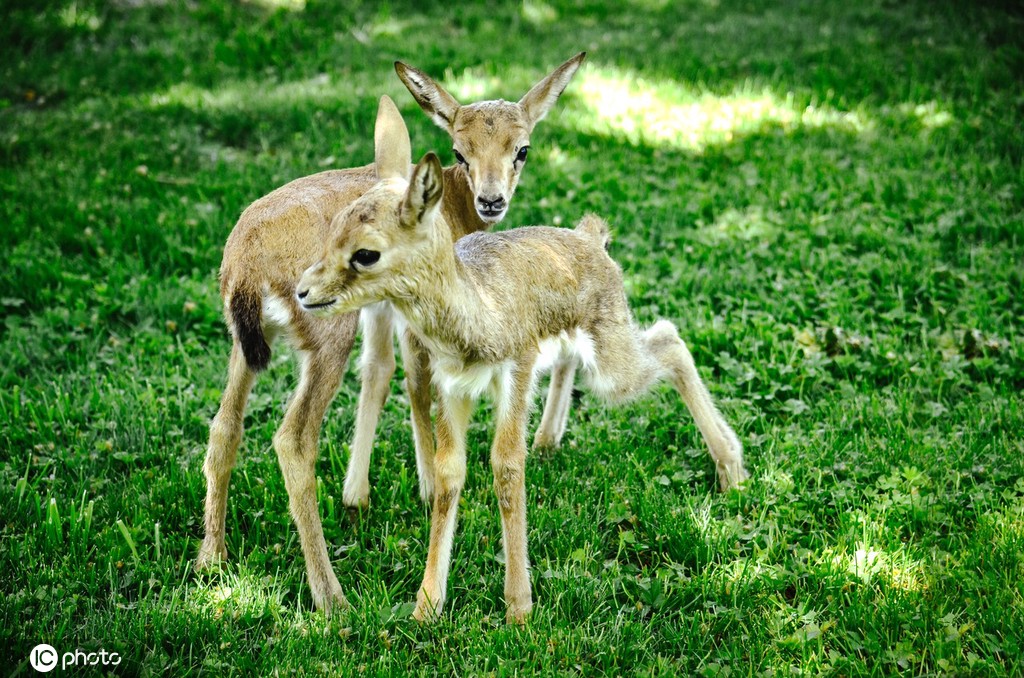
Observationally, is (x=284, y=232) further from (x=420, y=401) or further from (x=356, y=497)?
(x=356, y=497)

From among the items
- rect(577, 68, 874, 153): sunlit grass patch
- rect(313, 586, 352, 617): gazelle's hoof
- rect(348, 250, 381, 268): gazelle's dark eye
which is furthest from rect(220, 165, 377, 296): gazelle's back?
rect(577, 68, 874, 153): sunlit grass patch

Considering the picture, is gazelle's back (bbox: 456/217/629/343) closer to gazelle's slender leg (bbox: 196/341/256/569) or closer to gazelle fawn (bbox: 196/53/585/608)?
gazelle fawn (bbox: 196/53/585/608)

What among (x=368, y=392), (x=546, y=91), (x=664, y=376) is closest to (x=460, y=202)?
(x=546, y=91)

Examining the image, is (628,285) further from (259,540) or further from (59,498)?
(59,498)

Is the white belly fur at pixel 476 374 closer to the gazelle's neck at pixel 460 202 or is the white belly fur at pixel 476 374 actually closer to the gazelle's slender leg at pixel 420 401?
the gazelle's slender leg at pixel 420 401

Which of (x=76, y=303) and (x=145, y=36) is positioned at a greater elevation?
(x=145, y=36)

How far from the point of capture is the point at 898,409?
512 centimetres

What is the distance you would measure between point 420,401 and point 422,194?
4.31ft

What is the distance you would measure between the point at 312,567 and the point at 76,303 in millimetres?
3142

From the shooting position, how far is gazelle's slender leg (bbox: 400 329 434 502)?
433 centimetres

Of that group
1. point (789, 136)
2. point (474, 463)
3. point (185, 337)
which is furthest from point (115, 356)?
point (789, 136)

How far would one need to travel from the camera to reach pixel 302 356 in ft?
13.8

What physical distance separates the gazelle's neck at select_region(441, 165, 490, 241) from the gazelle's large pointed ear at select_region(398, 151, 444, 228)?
1638 millimetres

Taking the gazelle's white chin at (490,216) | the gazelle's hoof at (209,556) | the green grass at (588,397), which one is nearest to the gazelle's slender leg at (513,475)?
the green grass at (588,397)
